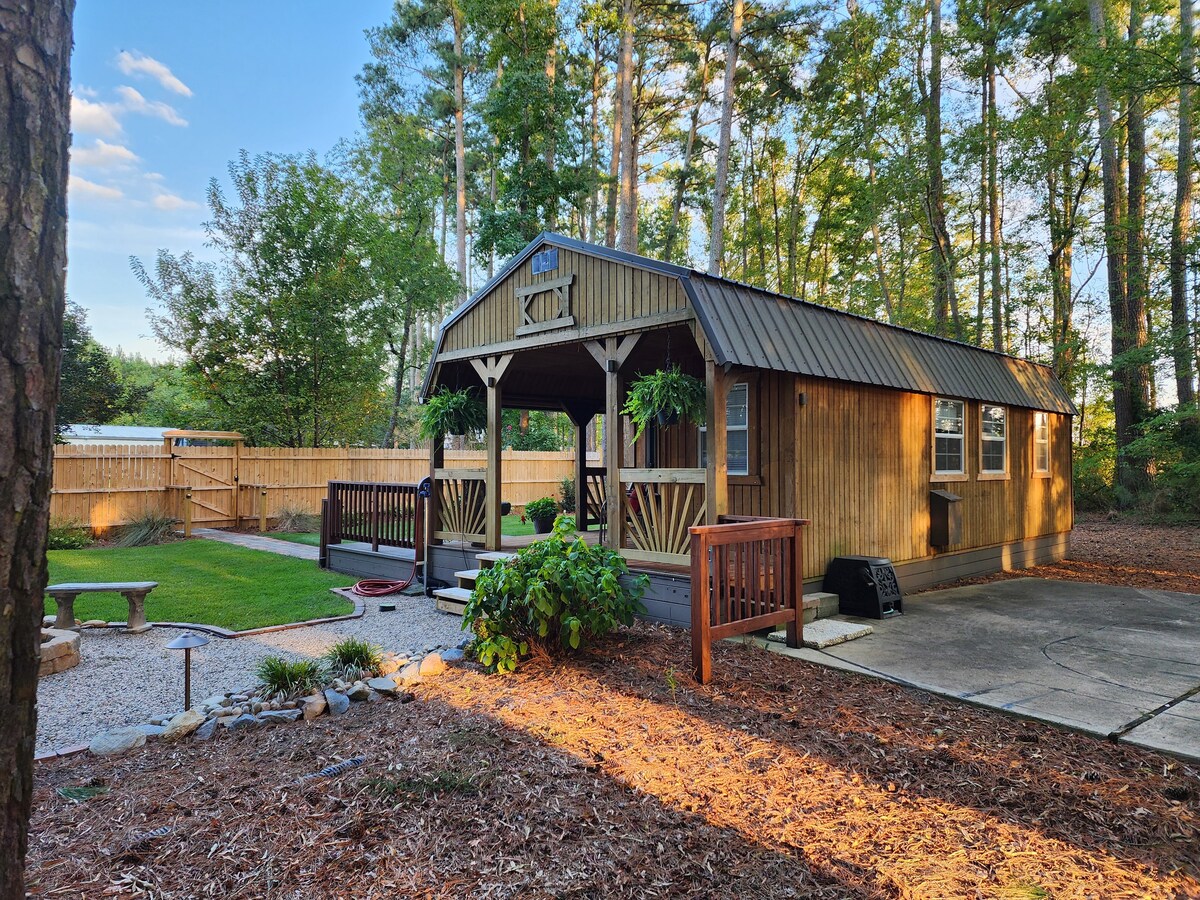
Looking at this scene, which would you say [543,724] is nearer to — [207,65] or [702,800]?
[702,800]

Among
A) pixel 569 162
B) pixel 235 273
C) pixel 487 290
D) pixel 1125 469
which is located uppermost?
pixel 569 162

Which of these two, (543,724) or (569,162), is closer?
(543,724)

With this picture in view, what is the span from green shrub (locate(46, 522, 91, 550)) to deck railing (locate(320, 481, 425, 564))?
5110mm

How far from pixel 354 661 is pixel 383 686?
0.49 m

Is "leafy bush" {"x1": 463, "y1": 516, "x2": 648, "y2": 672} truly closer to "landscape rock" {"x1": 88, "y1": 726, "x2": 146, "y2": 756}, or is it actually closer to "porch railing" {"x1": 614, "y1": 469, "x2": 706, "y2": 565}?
"porch railing" {"x1": 614, "y1": 469, "x2": 706, "y2": 565}

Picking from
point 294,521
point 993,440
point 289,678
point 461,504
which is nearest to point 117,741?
point 289,678

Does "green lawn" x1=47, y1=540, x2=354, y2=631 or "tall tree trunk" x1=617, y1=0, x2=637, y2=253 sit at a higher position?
"tall tree trunk" x1=617, y1=0, x2=637, y2=253

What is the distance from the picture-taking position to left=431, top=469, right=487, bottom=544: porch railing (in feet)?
25.3

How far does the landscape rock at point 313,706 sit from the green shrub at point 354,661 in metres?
0.47

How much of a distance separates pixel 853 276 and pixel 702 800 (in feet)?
77.3

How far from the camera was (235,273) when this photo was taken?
1581 cm

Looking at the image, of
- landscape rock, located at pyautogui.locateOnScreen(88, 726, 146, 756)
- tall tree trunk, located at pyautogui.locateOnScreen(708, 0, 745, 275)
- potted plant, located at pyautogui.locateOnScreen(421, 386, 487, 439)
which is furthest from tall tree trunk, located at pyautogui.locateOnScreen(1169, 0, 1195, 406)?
landscape rock, located at pyautogui.locateOnScreen(88, 726, 146, 756)

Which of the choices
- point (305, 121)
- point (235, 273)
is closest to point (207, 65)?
Result: point (235, 273)

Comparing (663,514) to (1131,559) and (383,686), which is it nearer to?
(383,686)
